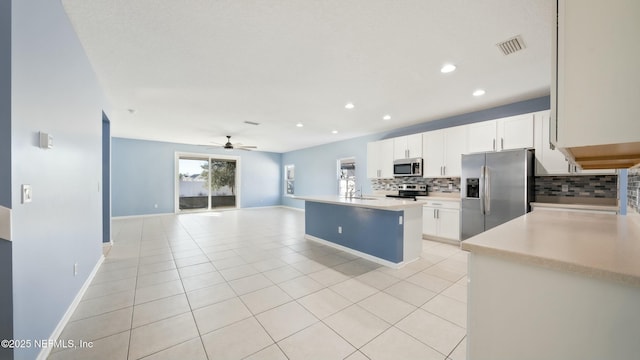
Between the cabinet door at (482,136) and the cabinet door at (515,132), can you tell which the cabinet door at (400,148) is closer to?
the cabinet door at (482,136)

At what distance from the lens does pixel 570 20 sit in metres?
0.95

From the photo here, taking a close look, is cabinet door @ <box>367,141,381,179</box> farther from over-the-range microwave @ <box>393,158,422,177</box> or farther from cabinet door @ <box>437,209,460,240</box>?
cabinet door @ <box>437,209,460,240</box>

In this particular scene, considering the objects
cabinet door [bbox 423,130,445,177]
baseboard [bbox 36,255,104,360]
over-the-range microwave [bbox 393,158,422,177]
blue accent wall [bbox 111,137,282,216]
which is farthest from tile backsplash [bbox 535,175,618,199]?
blue accent wall [bbox 111,137,282,216]

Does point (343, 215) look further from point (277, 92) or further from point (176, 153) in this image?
point (176, 153)

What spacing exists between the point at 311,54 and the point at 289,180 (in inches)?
313

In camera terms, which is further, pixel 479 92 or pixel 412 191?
pixel 412 191

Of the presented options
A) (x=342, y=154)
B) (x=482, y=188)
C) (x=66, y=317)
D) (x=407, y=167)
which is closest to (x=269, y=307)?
(x=66, y=317)

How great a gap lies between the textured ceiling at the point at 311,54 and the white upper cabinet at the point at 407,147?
736mm

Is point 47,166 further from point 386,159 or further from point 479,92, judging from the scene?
point 386,159

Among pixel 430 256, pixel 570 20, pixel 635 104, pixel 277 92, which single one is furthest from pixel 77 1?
pixel 430 256

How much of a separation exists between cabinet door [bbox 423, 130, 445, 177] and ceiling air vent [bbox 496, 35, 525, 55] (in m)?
2.36

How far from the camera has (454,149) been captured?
4492 millimetres

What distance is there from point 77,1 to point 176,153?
22.9 ft

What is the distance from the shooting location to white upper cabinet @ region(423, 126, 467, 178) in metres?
4.41
